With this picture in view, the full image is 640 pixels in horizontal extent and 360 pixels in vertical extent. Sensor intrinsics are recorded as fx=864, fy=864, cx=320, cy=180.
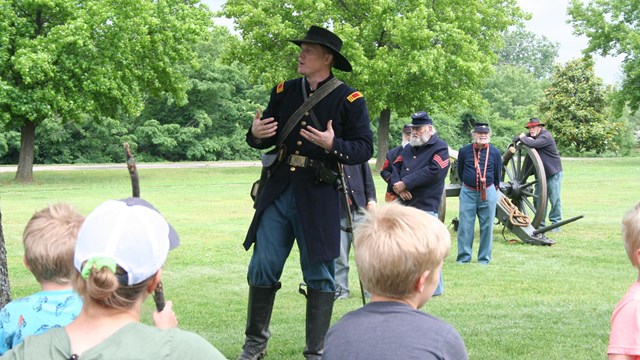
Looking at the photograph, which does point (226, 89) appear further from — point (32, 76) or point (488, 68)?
point (32, 76)

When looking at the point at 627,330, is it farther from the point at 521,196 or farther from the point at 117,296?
the point at 521,196

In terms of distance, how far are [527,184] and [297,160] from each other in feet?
27.2

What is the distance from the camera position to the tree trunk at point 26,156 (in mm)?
27328

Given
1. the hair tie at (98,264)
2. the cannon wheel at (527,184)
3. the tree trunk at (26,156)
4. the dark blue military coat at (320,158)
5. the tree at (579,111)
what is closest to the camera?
the hair tie at (98,264)

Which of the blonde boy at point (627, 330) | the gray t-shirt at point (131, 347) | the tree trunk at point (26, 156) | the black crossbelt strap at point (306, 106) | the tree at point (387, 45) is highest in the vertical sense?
the tree at point (387, 45)

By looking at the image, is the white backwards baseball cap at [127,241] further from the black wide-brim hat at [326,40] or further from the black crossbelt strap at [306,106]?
the black wide-brim hat at [326,40]

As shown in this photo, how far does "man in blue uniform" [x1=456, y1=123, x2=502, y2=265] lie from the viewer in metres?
9.95

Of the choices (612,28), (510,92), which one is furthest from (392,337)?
(510,92)

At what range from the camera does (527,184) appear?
41.4ft

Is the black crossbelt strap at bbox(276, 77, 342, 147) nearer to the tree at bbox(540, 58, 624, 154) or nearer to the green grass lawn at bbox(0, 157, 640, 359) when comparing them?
the green grass lawn at bbox(0, 157, 640, 359)

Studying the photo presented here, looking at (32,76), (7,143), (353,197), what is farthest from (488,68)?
(353,197)

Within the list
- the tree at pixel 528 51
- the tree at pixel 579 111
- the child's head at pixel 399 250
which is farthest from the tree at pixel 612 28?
the tree at pixel 528 51

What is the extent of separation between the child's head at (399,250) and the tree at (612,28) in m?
38.4

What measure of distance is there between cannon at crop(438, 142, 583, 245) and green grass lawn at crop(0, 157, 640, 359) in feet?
0.85
